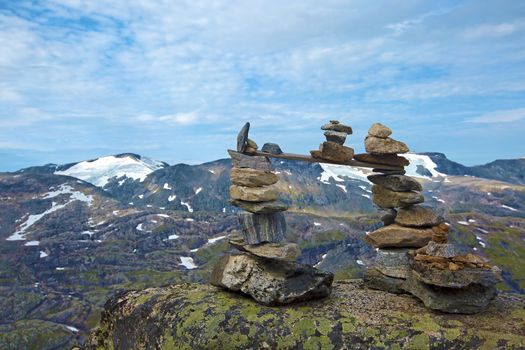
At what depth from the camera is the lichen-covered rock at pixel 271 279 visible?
1895 cm

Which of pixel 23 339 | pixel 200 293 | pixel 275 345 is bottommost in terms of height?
pixel 23 339

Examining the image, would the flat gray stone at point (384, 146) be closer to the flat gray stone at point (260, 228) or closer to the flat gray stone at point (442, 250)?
the flat gray stone at point (442, 250)

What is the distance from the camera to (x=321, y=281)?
784 inches

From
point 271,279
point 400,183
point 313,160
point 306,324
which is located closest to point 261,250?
point 271,279

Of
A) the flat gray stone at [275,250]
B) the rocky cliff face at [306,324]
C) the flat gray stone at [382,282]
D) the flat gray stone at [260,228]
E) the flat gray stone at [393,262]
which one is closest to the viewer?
the rocky cliff face at [306,324]

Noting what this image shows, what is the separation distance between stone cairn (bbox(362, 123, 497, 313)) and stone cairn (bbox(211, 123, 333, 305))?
10.7ft

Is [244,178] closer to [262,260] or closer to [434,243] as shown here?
[262,260]

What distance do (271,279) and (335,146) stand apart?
22.0ft

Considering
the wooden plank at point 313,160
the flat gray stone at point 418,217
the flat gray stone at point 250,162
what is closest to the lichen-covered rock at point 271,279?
the flat gray stone at point 250,162

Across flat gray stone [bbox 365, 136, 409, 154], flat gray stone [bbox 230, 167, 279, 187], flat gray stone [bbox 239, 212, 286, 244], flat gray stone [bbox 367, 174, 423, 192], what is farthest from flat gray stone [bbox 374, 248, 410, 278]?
flat gray stone [bbox 230, 167, 279, 187]

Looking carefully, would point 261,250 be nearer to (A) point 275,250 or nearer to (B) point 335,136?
(A) point 275,250

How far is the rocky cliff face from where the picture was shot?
53.5ft

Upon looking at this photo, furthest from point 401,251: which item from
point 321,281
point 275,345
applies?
point 275,345

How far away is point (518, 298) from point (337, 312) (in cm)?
891
